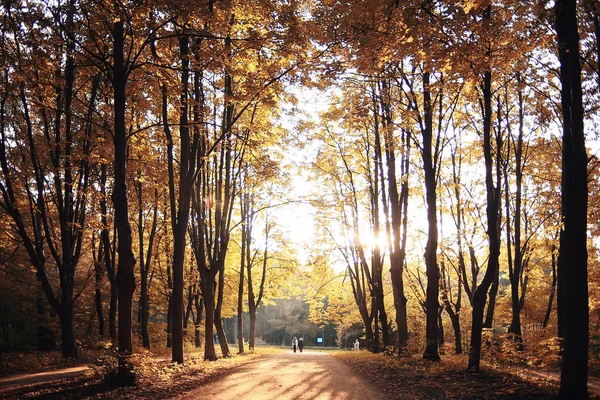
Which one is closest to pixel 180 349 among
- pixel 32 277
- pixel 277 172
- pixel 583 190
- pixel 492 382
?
pixel 277 172

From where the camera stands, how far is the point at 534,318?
999 inches

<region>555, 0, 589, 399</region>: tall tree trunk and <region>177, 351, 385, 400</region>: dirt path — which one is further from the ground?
<region>555, 0, 589, 399</region>: tall tree trunk

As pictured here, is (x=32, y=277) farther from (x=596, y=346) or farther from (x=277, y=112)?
(x=596, y=346)

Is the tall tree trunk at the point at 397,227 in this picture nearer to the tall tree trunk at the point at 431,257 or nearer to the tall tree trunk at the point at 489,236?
the tall tree trunk at the point at 431,257

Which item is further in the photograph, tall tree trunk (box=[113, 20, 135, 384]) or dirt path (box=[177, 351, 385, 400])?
tall tree trunk (box=[113, 20, 135, 384])

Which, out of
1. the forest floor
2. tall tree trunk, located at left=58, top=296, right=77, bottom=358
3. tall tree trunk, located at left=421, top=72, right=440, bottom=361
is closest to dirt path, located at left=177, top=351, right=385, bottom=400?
the forest floor

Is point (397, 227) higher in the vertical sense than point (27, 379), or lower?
higher


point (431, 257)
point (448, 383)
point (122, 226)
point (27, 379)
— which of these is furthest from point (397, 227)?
point (27, 379)

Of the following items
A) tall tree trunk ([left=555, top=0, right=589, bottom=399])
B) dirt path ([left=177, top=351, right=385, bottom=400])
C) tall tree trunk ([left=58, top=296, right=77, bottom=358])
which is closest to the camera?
tall tree trunk ([left=555, top=0, right=589, bottom=399])

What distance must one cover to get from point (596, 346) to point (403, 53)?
825 inches

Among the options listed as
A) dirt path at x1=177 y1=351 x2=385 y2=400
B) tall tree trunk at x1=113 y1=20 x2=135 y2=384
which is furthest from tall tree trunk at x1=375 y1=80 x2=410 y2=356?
tall tree trunk at x1=113 y1=20 x2=135 y2=384

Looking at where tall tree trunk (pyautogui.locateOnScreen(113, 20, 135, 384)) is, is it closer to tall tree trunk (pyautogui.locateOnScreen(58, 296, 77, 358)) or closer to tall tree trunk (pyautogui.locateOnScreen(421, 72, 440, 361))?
tall tree trunk (pyautogui.locateOnScreen(58, 296, 77, 358))

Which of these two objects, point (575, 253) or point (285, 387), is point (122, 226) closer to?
→ point (285, 387)

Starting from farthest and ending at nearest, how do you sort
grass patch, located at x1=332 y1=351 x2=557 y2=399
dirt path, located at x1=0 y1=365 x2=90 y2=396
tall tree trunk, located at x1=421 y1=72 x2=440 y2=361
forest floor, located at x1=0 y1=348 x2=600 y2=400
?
tall tree trunk, located at x1=421 y1=72 x2=440 y2=361
dirt path, located at x1=0 y1=365 x2=90 y2=396
forest floor, located at x1=0 y1=348 x2=600 y2=400
grass patch, located at x1=332 y1=351 x2=557 y2=399
